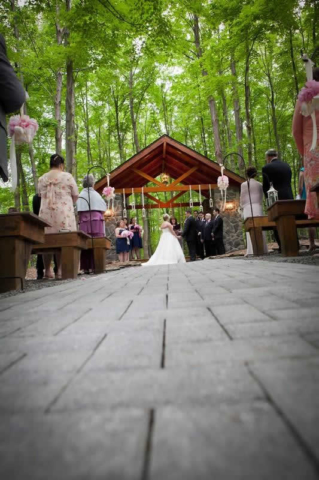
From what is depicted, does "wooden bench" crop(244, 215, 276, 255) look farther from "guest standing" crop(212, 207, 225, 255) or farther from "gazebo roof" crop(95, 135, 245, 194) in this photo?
"gazebo roof" crop(95, 135, 245, 194)

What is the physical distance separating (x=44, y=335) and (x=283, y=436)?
3.65ft

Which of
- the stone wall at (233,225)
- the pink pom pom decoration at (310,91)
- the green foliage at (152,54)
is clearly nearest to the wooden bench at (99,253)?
the green foliage at (152,54)

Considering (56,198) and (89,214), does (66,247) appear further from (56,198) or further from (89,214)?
(89,214)

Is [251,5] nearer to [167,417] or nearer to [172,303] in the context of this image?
[172,303]

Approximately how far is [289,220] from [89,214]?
4.31m

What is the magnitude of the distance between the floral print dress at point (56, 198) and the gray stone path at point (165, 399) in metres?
4.48

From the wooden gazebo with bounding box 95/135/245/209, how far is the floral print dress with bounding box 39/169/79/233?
913 centimetres

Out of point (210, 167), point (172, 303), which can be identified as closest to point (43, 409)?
point (172, 303)

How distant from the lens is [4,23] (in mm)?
8906

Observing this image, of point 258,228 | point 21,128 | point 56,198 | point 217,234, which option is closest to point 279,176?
point 258,228

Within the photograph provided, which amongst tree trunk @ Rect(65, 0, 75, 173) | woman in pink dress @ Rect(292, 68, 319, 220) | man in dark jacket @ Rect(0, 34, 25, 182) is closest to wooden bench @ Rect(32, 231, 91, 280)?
man in dark jacket @ Rect(0, 34, 25, 182)

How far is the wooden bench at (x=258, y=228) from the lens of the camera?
7512mm

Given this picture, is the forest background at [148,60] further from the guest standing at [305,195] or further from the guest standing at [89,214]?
the guest standing at [305,195]

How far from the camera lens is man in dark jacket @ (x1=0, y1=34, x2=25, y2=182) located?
319 centimetres
